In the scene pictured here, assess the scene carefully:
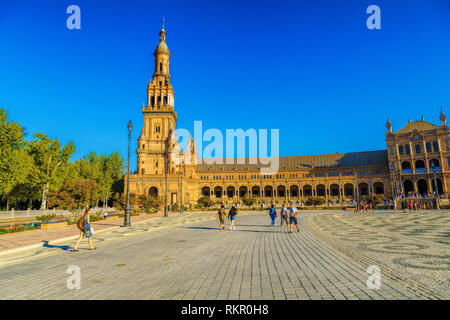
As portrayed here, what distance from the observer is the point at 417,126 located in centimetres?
6900

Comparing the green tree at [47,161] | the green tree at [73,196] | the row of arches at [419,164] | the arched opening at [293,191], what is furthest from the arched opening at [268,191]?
the green tree at [73,196]

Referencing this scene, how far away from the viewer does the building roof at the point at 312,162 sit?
83812mm

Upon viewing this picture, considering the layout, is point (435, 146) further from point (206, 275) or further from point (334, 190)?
point (206, 275)

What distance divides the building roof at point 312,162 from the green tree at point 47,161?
5247 centimetres

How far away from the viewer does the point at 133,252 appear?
925 centimetres

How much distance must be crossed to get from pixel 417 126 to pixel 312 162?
108 ft

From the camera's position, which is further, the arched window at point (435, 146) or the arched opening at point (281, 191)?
the arched opening at point (281, 191)

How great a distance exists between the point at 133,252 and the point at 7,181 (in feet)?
106

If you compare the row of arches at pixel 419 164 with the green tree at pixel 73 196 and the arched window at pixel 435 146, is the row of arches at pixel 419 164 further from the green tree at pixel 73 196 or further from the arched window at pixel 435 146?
the green tree at pixel 73 196

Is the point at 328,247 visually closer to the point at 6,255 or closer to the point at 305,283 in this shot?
the point at 305,283

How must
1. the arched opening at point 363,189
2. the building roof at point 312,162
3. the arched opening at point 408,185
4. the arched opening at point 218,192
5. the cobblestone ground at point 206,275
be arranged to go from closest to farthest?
the cobblestone ground at point 206,275 < the arched opening at point 408,185 < the arched opening at point 363,189 < the building roof at point 312,162 < the arched opening at point 218,192

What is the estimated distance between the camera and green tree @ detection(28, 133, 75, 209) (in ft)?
128

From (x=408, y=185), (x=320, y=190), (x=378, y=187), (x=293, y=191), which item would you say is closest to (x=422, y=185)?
(x=408, y=185)
